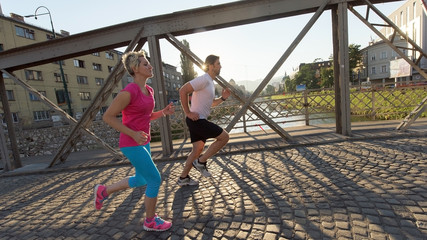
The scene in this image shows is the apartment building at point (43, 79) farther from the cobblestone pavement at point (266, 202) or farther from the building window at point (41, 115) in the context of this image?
the cobblestone pavement at point (266, 202)

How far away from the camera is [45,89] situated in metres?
29.5

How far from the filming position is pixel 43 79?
29219 mm

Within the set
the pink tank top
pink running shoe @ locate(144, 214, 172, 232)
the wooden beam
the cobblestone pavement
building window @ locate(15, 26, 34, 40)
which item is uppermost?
building window @ locate(15, 26, 34, 40)

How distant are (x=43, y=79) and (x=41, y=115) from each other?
187 inches

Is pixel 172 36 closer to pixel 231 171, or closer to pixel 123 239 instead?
pixel 231 171

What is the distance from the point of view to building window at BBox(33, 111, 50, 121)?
2783 cm

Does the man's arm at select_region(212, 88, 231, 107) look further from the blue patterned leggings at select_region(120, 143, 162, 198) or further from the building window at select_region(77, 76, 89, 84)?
the building window at select_region(77, 76, 89, 84)

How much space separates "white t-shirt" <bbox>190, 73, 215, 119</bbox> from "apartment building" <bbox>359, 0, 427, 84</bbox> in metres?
43.2

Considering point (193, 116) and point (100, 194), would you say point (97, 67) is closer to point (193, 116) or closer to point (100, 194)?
point (193, 116)

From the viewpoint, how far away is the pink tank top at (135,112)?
7.10 ft

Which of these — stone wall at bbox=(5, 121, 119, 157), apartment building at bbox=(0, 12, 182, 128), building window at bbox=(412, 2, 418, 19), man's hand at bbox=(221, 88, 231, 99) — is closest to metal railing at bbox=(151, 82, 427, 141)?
stone wall at bbox=(5, 121, 119, 157)

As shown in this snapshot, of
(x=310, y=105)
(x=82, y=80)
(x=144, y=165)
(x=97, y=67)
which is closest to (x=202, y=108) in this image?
(x=144, y=165)

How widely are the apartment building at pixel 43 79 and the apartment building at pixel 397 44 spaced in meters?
48.4

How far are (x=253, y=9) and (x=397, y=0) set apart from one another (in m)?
3.54
